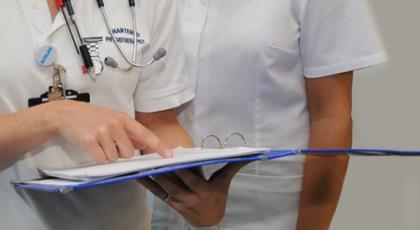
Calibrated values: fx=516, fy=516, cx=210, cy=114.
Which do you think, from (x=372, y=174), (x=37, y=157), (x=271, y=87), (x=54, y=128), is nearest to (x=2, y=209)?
(x=37, y=157)

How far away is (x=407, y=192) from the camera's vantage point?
93 centimetres

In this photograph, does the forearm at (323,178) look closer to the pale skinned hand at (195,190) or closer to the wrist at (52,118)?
the pale skinned hand at (195,190)

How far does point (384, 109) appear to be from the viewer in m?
1.31

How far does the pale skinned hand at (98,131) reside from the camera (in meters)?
0.66

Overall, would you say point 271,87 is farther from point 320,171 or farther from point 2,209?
point 2,209

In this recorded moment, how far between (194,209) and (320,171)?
1.07ft

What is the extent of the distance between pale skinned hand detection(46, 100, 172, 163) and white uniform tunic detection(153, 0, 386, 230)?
35 cm

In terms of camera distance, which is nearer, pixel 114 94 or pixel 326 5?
pixel 114 94

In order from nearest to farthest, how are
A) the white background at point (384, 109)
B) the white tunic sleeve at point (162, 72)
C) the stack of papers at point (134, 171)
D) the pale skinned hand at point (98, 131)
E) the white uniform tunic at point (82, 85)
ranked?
1. the stack of papers at point (134, 171)
2. the pale skinned hand at point (98, 131)
3. the white uniform tunic at point (82, 85)
4. the white tunic sleeve at point (162, 72)
5. the white background at point (384, 109)

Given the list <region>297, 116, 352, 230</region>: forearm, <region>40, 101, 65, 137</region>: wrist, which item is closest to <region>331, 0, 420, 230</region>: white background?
<region>297, 116, 352, 230</region>: forearm

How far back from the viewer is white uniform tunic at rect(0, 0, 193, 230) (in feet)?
2.51

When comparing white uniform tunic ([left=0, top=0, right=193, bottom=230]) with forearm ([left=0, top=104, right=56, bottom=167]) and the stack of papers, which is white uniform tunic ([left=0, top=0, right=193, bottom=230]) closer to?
forearm ([left=0, top=104, right=56, bottom=167])

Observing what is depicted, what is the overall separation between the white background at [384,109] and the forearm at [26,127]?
0.59m

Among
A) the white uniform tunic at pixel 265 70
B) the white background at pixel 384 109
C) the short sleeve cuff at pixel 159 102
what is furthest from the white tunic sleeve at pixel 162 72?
the white background at pixel 384 109
